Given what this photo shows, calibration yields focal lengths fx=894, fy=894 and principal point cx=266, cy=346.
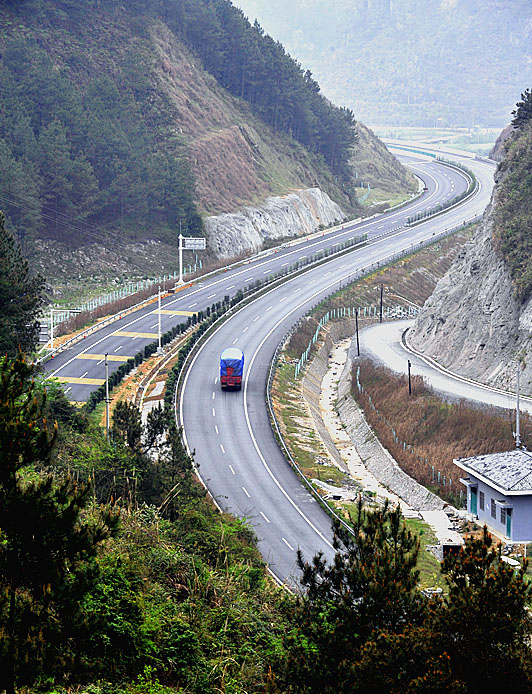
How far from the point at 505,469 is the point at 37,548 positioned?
2994 centimetres

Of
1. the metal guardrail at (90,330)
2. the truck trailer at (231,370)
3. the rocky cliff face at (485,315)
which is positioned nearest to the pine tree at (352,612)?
the rocky cliff face at (485,315)

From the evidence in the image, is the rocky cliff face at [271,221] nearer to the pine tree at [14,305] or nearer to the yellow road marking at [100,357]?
the yellow road marking at [100,357]

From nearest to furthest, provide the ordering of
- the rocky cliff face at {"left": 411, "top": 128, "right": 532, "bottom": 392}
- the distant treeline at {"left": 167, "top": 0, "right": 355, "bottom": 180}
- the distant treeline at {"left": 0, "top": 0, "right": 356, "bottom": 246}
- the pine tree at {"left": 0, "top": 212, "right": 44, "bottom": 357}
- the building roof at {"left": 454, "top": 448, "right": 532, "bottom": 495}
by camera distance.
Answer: the building roof at {"left": 454, "top": 448, "right": 532, "bottom": 495} → the pine tree at {"left": 0, "top": 212, "right": 44, "bottom": 357} → the rocky cliff face at {"left": 411, "top": 128, "right": 532, "bottom": 392} → the distant treeline at {"left": 0, "top": 0, "right": 356, "bottom": 246} → the distant treeline at {"left": 167, "top": 0, "right": 355, "bottom": 180}

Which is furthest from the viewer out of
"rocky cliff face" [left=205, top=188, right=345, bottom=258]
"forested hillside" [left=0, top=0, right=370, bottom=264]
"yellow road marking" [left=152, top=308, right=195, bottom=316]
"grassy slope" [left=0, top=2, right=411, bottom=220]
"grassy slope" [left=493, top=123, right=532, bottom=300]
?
"grassy slope" [left=0, top=2, right=411, bottom=220]

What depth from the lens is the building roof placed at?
3972 cm

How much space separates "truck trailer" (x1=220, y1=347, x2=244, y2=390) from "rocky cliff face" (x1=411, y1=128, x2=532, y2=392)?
50.9ft

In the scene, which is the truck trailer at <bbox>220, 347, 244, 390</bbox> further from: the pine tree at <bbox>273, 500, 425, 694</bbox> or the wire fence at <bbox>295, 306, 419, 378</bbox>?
the pine tree at <bbox>273, 500, 425, 694</bbox>

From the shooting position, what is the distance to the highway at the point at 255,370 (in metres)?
42.1

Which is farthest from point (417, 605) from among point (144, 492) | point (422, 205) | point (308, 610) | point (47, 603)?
point (422, 205)

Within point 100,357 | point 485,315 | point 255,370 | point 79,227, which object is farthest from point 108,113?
point 485,315

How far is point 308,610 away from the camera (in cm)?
1836

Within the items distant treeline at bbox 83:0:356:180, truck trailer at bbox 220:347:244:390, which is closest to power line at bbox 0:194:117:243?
truck trailer at bbox 220:347:244:390

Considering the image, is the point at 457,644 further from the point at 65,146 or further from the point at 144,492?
the point at 65,146

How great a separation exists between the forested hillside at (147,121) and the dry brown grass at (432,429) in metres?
46.6
